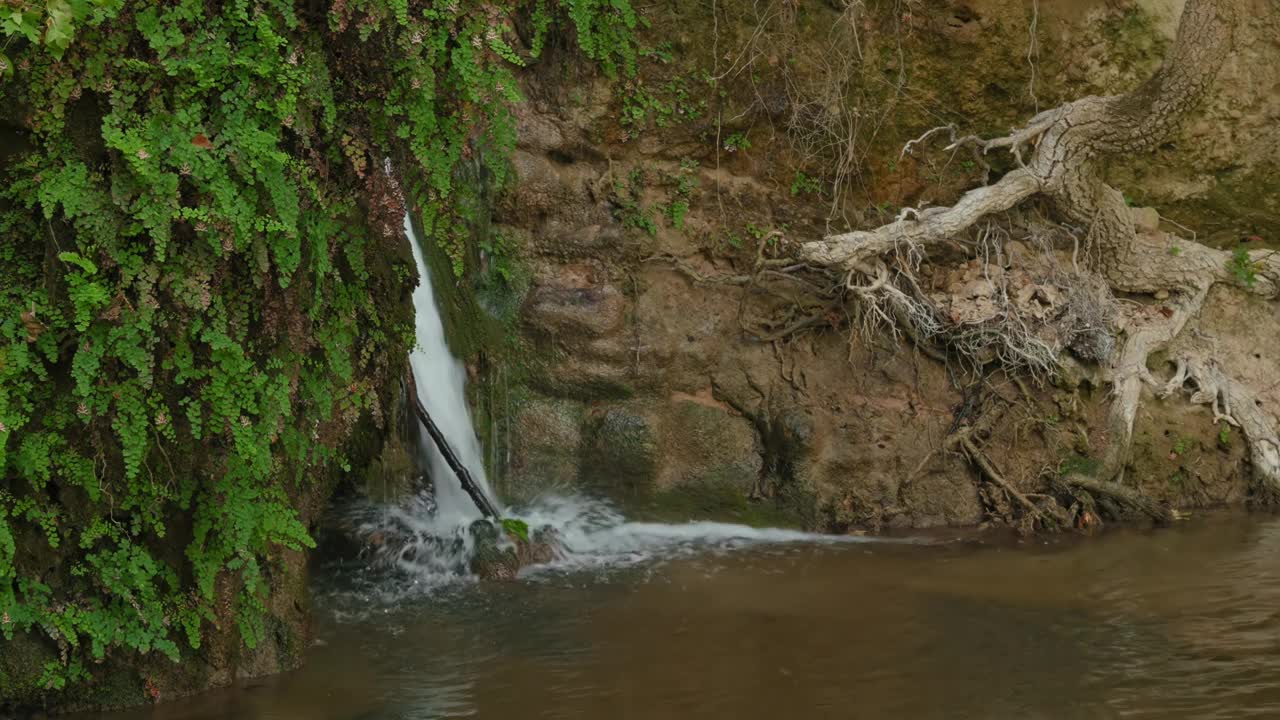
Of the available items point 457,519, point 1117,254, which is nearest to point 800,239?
point 1117,254

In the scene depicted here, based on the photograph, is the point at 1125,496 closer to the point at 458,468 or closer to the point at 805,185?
the point at 805,185

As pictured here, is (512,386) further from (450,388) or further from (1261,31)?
(1261,31)

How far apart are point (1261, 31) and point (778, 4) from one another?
361 cm

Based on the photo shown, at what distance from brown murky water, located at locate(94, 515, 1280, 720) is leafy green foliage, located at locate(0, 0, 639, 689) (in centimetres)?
71

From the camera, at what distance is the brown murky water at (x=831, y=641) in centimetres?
488

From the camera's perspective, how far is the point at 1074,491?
25.0 ft

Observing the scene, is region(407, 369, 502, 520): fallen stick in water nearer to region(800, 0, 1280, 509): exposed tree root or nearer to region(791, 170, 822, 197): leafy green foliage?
region(800, 0, 1280, 509): exposed tree root

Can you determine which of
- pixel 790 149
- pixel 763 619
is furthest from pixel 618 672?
pixel 790 149

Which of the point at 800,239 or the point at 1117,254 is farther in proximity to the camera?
the point at 1117,254

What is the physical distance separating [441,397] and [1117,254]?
487 cm

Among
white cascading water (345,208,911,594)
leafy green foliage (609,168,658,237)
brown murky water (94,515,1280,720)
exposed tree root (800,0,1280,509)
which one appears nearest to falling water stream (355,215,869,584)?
white cascading water (345,208,911,594)

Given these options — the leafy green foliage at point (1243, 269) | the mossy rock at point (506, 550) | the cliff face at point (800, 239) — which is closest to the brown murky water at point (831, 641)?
the mossy rock at point (506, 550)

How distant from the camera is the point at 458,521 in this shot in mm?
7316

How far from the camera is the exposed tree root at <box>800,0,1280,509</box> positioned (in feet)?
25.5
